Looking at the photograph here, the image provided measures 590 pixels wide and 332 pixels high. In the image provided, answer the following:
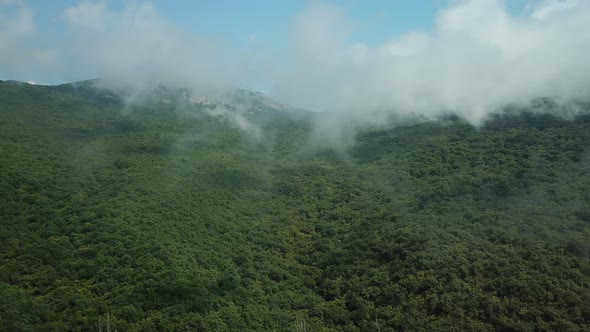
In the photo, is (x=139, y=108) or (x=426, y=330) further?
(x=139, y=108)

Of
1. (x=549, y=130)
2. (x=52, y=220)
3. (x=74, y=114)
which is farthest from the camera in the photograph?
(x=74, y=114)

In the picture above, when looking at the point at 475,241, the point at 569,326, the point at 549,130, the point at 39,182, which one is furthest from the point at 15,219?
the point at 549,130

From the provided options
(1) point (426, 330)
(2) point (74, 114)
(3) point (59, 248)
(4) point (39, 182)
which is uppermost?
(2) point (74, 114)

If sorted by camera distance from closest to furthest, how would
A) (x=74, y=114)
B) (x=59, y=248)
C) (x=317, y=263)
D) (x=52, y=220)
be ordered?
(x=59, y=248), (x=52, y=220), (x=317, y=263), (x=74, y=114)

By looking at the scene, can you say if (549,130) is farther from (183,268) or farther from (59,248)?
(59,248)

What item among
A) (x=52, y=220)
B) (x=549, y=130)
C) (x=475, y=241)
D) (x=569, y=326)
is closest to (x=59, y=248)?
(x=52, y=220)

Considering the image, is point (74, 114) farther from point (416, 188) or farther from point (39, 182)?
point (416, 188)

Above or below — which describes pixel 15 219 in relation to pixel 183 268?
above
